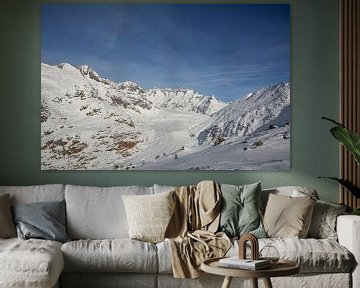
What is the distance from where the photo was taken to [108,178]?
24.3 ft

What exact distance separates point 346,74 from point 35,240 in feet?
10.2

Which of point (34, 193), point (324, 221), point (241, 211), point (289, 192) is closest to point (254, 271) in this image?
point (241, 211)

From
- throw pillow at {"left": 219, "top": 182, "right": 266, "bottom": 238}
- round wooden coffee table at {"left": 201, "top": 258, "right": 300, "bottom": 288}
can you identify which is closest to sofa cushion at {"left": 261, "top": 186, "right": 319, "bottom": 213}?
throw pillow at {"left": 219, "top": 182, "right": 266, "bottom": 238}

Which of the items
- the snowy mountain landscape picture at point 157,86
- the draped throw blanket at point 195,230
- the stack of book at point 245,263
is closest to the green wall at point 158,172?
the snowy mountain landscape picture at point 157,86

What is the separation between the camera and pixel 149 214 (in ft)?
22.0

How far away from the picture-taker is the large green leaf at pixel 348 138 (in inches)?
271

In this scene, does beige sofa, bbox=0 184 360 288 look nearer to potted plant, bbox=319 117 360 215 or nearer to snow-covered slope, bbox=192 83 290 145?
potted plant, bbox=319 117 360 215

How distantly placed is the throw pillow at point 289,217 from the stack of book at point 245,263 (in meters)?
1.38

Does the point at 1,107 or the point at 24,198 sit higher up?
the point at 1,107

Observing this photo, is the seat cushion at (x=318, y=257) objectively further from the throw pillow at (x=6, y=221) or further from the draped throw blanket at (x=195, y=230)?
the throw pillow at (x=6, y=221)

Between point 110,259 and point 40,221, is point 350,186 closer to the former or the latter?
point 110,259

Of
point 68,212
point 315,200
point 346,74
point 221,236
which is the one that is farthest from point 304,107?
point 68,212

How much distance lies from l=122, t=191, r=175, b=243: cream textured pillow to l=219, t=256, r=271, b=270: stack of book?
4.56 ft

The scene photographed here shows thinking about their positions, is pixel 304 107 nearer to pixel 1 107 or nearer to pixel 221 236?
pixel 221 236
